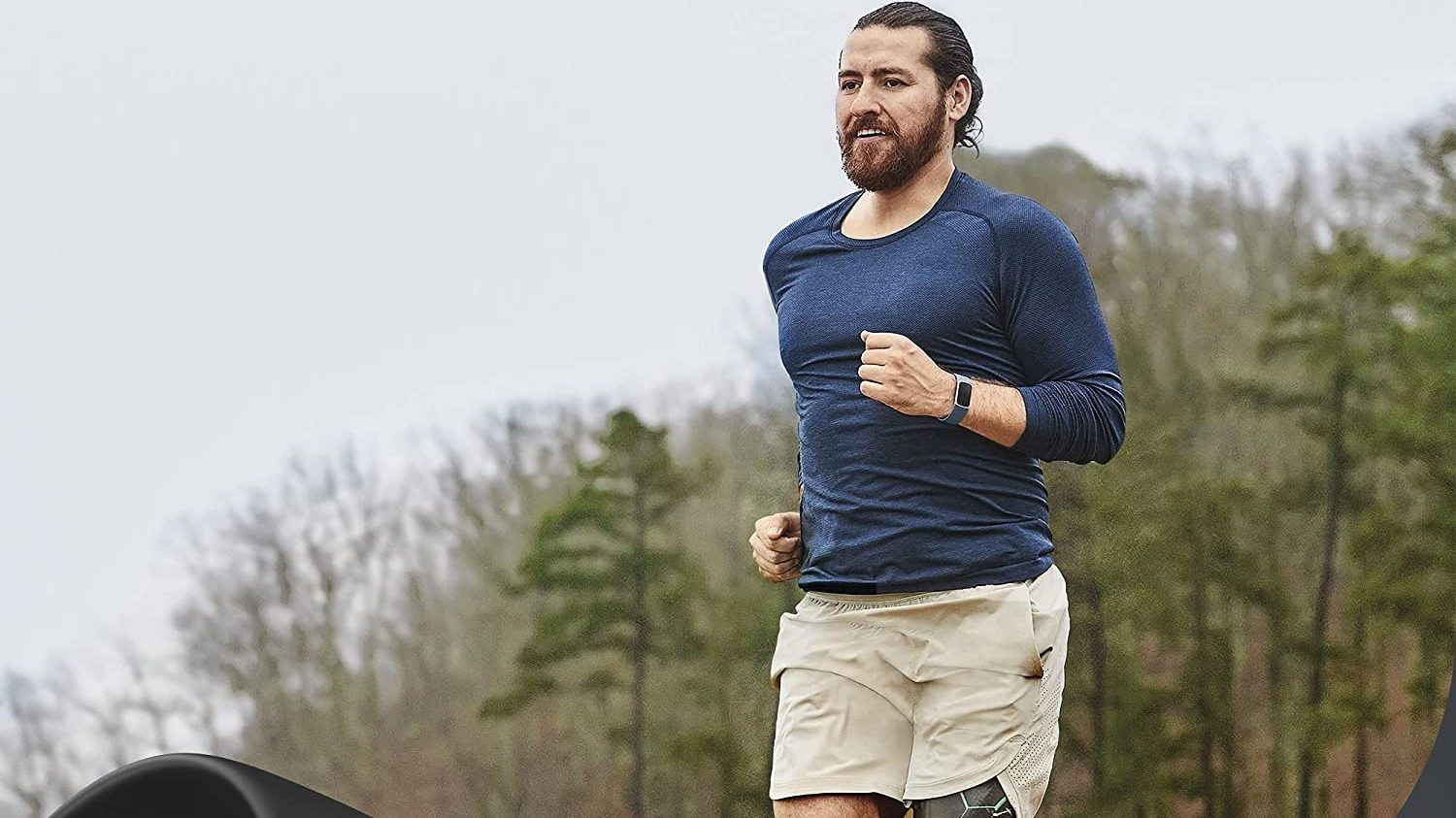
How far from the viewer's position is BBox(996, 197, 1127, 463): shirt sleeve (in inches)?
51.1

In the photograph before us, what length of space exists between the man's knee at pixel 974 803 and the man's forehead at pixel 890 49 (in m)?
0.64

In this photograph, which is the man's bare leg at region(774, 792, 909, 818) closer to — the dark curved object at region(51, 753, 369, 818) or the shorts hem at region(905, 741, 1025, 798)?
the shorts hem at region(905, 741, 1025, 798)

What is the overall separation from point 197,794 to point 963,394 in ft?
2.41

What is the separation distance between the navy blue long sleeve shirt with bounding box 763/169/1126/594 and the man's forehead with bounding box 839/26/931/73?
Answer: 136 millimetres

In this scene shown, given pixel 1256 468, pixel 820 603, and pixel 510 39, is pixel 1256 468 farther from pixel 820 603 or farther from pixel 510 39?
A: pixel 820 603

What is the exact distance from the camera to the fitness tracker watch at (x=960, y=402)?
123cm

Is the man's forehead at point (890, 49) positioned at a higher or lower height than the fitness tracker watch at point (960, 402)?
higher

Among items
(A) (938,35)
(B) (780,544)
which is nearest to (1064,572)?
(B) (780,544)

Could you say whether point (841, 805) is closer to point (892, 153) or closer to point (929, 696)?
point (929, 696)

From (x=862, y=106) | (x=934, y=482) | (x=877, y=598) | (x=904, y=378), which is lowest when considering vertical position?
(x=877, y=598)

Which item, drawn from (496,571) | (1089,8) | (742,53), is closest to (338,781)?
(496,571)

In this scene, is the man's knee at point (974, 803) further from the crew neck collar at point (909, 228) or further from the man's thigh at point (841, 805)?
the crew neck collar at point (909, 228)

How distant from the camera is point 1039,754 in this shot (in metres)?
1.33

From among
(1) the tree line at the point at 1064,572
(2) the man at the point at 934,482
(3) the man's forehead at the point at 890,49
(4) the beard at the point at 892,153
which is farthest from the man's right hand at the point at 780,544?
(1) the tree line at the point at 1064,572
